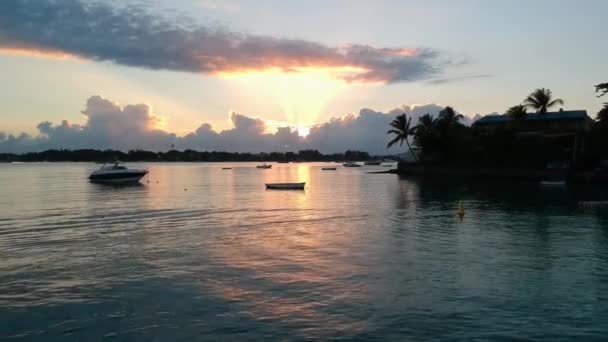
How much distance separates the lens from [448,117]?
95625 millimetres

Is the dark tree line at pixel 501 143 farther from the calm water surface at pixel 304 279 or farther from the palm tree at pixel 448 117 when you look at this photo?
the calm water surface at pixel 304 279

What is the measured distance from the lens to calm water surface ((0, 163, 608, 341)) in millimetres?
11414

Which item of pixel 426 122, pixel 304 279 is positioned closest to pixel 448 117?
pixel 426 122

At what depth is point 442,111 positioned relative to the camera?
97.7 m

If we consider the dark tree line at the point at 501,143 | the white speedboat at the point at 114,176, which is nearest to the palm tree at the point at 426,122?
the dark tree line at the point at 501,143

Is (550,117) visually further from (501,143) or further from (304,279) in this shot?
(304,279)

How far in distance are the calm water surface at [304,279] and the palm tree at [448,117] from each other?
2532 inches

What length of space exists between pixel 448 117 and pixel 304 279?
85489mm

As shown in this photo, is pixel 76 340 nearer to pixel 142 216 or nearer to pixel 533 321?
pixel 533 321

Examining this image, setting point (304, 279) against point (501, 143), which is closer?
point (304, 279)

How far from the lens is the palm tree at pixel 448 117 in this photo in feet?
308

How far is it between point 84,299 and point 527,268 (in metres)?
14.0

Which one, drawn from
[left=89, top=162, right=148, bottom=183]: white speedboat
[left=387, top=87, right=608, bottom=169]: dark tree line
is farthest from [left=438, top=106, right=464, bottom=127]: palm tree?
[left=89, top=162, right=148, bottom=183]: white speedboat

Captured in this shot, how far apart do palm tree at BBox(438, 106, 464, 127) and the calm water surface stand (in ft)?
211
